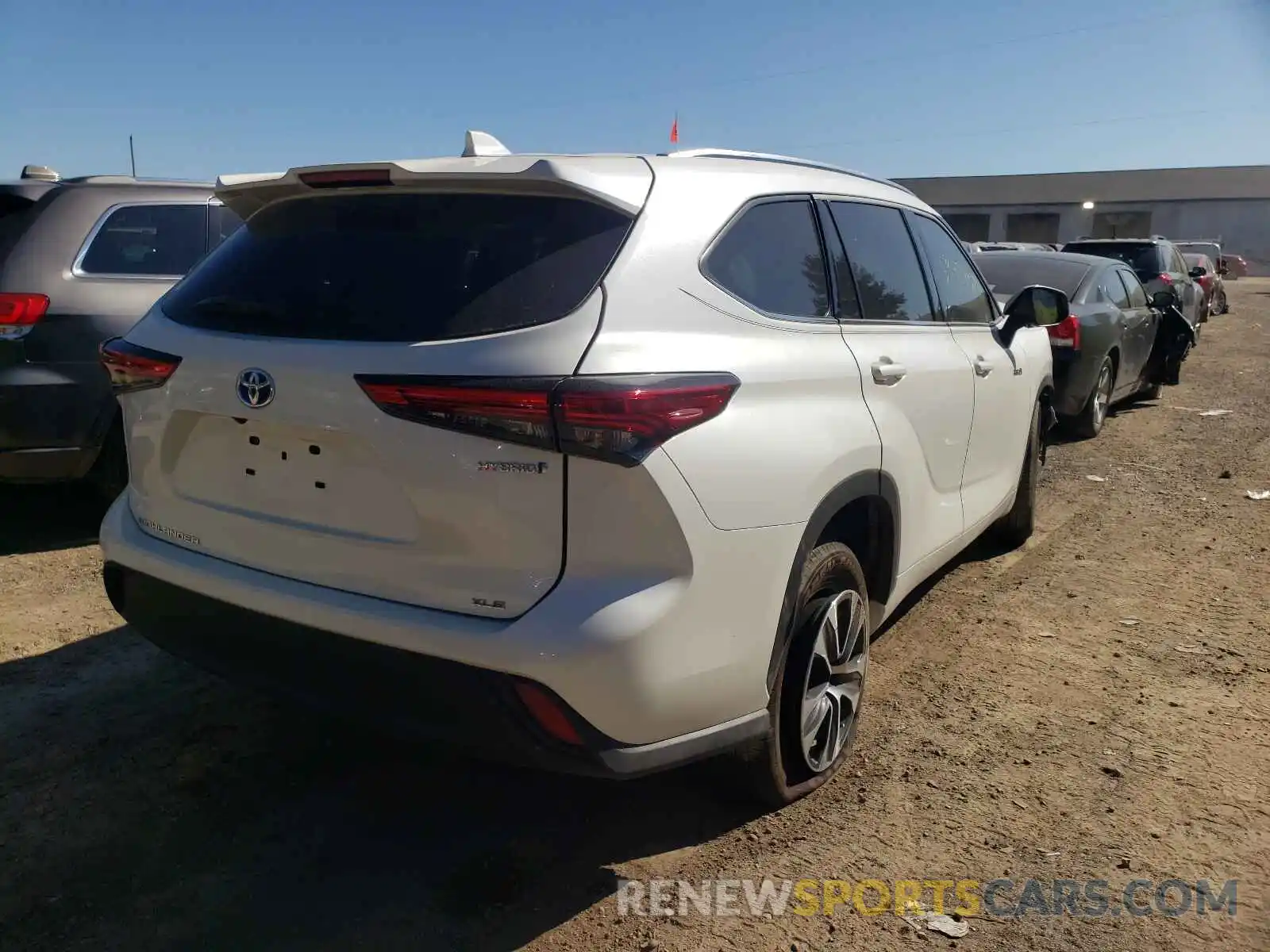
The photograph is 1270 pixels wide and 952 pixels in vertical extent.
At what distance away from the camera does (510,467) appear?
228 cm

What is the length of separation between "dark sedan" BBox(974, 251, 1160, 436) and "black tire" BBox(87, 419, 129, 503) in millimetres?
6411

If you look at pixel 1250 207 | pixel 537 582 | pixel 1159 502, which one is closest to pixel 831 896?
pixel 537 582

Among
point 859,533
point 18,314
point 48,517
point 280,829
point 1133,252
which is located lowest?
point 48,517

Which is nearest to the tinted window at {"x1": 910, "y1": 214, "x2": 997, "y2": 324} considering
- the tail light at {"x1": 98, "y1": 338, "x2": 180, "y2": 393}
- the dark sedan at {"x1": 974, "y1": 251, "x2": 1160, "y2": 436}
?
the tail light at {"x1": 98, "y1": 338, "x2": 180, "y2": 393}

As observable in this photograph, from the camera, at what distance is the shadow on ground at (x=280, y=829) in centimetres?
255

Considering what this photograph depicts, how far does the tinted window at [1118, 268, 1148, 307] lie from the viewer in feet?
32.4

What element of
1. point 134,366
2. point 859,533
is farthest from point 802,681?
point 134,366

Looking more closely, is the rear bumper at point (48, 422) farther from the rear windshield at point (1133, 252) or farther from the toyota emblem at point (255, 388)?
the rear windshield at point (1133, 252)

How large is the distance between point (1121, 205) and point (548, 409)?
6377 centimetres

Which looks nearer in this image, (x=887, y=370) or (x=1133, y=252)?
(x=887, y=370)

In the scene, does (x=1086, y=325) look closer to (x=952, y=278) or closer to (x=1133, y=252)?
(x=952, y=278)

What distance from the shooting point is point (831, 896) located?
8.98 feet

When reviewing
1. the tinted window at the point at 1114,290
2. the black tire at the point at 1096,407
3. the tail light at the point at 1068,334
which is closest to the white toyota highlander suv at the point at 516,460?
the tail light at the point at 1068,334

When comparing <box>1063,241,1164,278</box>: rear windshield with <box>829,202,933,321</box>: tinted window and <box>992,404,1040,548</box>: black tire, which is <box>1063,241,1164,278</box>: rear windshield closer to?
<box>992,404,1040,548</box>: black tire
